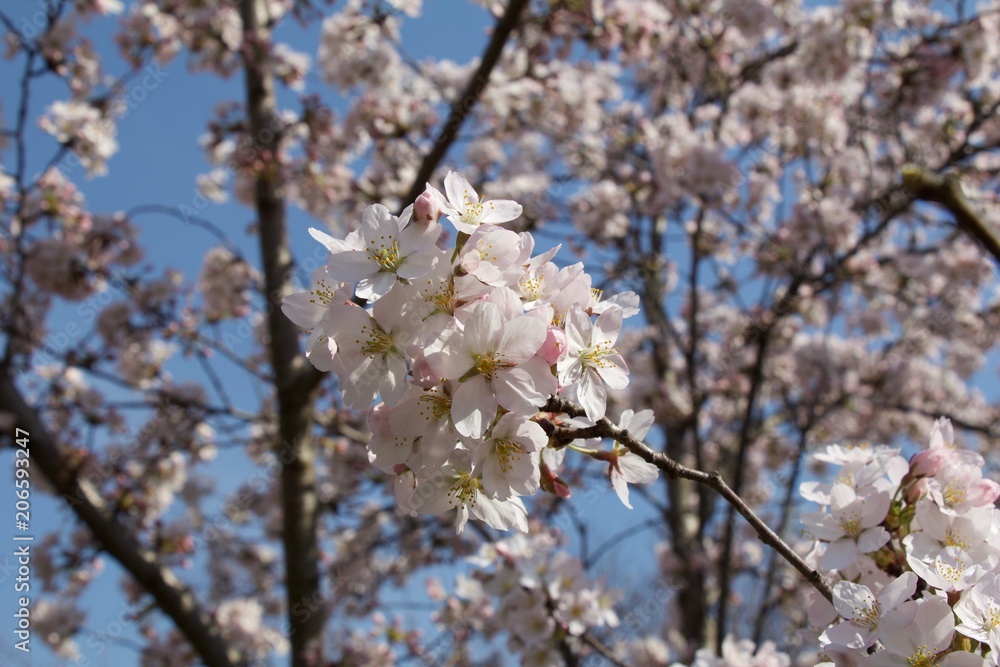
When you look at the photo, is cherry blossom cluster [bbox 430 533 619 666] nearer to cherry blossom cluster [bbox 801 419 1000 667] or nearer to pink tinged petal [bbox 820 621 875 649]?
cherry blossom cluster [bbox 801 419 1000 667]

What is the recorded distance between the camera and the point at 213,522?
562 cm

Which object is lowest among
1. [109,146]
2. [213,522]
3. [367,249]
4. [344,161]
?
[367,249]

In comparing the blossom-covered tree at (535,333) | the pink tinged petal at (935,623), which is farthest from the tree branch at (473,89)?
the pink tinged petal at (935,623)

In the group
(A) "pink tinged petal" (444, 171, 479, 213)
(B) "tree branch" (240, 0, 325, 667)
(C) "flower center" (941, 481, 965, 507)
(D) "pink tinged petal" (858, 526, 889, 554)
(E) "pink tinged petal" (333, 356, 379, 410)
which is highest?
(B) "tree branch" (240, 0, 325, 667)

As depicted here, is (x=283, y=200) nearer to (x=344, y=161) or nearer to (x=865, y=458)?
(x=344, y=161)

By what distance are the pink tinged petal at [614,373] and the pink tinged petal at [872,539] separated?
594 millimetres

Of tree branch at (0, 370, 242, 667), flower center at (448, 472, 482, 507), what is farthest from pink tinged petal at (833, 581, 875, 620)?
tree branch at (0, 370, 242, 667)

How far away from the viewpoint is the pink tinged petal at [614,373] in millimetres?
1158

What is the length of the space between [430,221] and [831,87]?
5.65 meters

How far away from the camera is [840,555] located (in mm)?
1316

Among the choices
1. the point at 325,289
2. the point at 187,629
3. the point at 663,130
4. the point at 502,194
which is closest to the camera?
the point at 325,289

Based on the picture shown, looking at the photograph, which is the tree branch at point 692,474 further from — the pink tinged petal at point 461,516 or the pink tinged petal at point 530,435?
the pink tinged petal at point 461,516

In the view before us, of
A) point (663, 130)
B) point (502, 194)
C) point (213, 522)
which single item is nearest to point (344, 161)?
point (502, 194)

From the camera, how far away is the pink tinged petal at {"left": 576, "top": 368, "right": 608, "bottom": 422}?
1.09m
